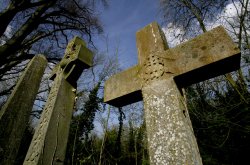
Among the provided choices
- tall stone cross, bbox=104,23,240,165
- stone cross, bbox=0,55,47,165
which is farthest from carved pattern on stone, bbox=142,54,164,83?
stone cross, bbox=0,55,47,165

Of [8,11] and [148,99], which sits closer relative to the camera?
[148,99]

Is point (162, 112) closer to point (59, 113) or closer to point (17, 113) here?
point (59, 113)

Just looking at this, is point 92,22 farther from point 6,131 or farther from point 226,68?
point 226,68

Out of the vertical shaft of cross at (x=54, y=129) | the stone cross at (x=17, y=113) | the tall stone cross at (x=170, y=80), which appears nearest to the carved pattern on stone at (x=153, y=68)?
the tall stone cross at (x=170, y=80)

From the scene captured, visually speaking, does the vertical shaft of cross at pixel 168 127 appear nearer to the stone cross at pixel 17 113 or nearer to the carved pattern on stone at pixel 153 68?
the carved pattern on stone at pixel 153 68

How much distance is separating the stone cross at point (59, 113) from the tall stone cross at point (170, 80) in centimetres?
74

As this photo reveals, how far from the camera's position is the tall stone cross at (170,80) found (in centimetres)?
150

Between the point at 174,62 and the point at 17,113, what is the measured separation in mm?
2344

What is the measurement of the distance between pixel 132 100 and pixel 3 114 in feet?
5.96

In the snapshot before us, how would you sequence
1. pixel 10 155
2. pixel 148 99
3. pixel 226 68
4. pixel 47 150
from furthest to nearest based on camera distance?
pixel 10 155 < pixel 47 150 < pixel 148 99 < pixel 226 68

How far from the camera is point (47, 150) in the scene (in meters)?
2.23

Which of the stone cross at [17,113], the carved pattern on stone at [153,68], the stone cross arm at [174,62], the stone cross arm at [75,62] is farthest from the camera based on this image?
the stone cross arm at [75,62]

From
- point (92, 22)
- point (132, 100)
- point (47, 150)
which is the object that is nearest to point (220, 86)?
point (92, 22)

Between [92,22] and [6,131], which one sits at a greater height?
[92,22]
